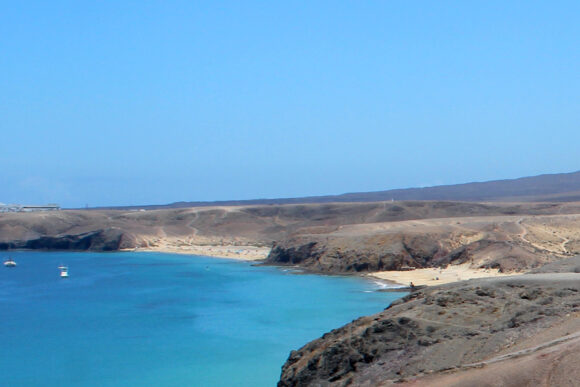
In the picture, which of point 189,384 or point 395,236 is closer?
point 189,384

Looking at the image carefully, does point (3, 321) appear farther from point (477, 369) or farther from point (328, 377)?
point (477, 369)

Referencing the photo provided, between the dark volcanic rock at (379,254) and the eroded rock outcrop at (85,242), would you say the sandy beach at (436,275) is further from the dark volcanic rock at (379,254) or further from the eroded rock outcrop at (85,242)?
the eroded rock outcrop at (85,242)

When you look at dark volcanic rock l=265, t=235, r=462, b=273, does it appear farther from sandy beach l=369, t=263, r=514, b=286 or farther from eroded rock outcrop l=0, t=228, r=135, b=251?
eroded rock outcrop l=0, t=228, r=135, b=251

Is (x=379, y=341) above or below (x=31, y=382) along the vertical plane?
above

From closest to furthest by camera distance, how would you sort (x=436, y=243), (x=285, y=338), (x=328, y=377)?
(x=328, y=377) < (x=285, y=338) < (x=436, y=243)

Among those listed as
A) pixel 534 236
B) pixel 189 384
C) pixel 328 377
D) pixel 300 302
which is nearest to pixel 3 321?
pixel 300 302

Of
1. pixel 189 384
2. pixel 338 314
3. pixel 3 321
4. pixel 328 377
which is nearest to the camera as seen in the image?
pixel 328 377

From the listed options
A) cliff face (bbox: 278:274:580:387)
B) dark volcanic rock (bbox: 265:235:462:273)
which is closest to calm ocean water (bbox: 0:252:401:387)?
dark volcanic rock (bbox: 265:235:462:273)
